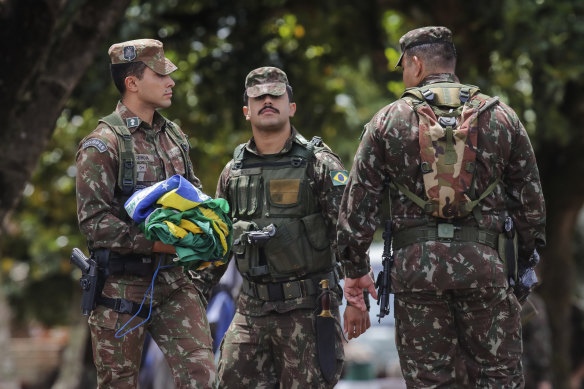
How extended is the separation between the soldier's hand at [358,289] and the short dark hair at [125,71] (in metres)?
1.69

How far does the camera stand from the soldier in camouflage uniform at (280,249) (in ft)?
20.1

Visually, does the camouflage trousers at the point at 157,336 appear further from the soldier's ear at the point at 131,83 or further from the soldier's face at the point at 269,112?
the soldier's face at the point at 269,112

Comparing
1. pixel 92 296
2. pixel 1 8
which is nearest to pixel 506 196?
pixel 92 296

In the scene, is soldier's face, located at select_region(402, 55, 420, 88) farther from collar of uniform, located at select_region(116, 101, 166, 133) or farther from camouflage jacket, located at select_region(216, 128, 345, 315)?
collar of uniform, located at select_region(116, 101, 166, 133)

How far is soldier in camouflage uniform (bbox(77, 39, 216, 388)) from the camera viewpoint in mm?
5445

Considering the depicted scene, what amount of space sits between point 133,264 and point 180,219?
43cm

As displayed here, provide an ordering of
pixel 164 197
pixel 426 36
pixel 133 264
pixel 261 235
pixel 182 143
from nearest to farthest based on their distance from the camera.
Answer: pixel 164 197, pixel 133 264, pixel 426 36, pixel 182 143, pixel 261 235

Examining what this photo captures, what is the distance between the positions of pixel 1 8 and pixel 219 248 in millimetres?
4866

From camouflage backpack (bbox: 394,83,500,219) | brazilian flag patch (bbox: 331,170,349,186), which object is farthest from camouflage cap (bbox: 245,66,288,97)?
camouflage backpack (bbox: 394,83,500,219)

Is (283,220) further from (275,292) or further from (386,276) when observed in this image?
(386,276)

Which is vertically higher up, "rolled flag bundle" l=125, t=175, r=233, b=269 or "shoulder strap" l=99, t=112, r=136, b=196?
"shoulder strap" l=99, t=112, r=136, b=196

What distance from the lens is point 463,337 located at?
17.8 feet

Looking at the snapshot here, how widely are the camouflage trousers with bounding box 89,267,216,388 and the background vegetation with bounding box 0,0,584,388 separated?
4.24 metres

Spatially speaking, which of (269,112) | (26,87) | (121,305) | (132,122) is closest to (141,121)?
(132,122)
